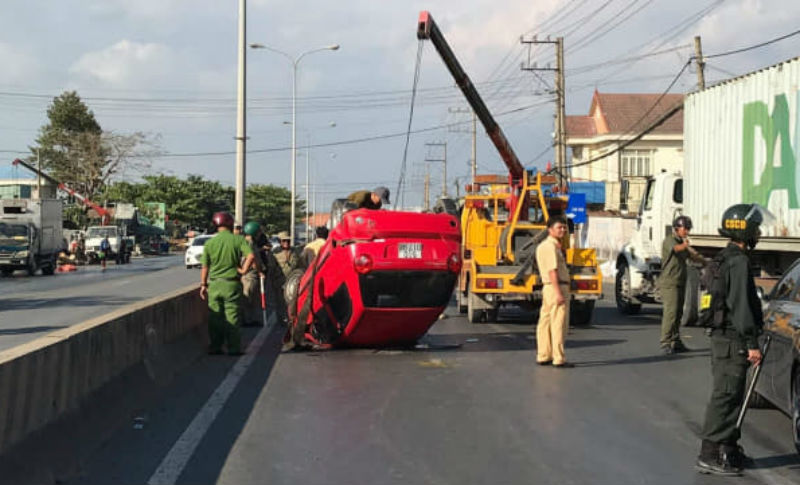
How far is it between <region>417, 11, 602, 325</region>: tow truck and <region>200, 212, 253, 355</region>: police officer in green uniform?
4.95 m

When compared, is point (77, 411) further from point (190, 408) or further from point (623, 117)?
point (623, 117)

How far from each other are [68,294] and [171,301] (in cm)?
1511

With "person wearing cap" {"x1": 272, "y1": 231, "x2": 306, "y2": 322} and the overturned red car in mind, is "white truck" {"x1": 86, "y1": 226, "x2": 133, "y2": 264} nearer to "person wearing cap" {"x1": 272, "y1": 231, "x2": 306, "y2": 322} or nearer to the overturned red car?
"person wearing cap" {"x1": 272, "y1": 231, "x2": 306, "y2": 322}

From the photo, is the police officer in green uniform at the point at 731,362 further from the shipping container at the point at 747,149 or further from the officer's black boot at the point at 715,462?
the shipping container at the point at 747,149

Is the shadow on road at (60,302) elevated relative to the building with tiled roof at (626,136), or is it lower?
lower

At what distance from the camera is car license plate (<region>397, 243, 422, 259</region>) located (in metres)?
11.0

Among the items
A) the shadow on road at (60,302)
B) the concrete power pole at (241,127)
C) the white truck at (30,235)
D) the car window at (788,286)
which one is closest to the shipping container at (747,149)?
the car window at (788,286)

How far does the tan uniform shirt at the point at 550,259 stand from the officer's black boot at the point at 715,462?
4904mm

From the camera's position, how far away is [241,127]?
23203 millimetres

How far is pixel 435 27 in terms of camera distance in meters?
18.5

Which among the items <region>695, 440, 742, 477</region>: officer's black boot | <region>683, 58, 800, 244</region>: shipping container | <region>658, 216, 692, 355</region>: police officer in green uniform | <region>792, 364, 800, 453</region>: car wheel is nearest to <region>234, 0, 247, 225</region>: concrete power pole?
<region>683, 58, 800, 244</region>: shipping container

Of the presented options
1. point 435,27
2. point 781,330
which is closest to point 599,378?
point 781,330

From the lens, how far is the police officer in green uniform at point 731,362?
5859 millimetres

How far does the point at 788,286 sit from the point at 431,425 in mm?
3252
